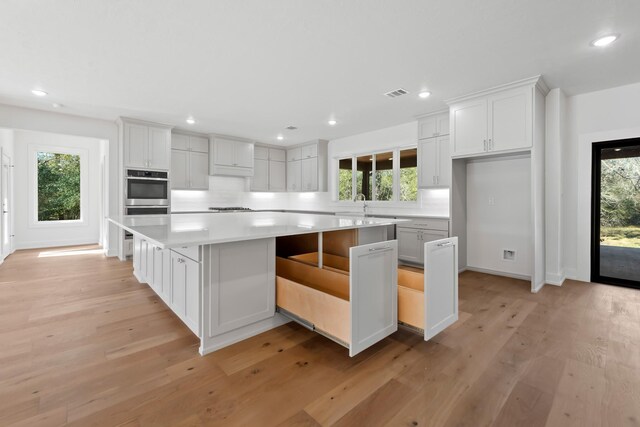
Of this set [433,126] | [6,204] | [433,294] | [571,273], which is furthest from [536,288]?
[6,204]

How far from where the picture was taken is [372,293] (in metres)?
1.96

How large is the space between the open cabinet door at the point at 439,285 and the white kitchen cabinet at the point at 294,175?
5269mm

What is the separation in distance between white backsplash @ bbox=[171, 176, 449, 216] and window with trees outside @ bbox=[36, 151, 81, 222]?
254 cm

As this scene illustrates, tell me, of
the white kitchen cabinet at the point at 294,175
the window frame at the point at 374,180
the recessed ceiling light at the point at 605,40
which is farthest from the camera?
the white kitchen cabinet at the point at 294,175

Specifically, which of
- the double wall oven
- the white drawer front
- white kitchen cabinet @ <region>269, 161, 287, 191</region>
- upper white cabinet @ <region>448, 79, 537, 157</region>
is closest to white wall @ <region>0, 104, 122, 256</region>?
the double wall oven

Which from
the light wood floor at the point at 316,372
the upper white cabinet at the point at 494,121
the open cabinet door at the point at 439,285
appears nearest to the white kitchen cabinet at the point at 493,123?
the upper white cabinet at the point at 494,121

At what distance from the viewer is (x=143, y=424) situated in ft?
4.61

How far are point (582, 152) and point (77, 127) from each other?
7.50m

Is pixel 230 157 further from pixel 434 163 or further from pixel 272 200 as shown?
pixel 434 163

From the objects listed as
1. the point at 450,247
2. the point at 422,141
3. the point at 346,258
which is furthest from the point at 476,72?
the point at 346,258

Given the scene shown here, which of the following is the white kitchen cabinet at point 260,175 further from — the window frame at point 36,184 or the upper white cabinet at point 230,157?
the window frame at point 36,184

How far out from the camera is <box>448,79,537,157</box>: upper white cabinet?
3445 millimetres

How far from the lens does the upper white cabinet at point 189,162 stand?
5.99 meters

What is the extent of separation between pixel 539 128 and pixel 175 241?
4055 millimetres
